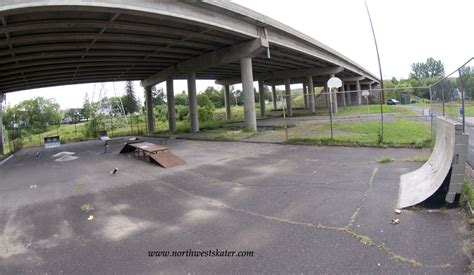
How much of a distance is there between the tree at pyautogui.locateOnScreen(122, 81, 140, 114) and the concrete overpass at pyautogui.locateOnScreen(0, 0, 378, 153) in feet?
179

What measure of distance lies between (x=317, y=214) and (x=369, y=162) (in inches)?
192

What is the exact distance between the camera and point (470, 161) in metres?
7.88

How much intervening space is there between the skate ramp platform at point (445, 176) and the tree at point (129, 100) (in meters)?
90.8

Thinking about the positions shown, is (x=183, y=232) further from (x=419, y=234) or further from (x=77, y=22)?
(x=77, y=22)

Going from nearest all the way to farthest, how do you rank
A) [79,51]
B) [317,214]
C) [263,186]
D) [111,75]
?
[317,214] → [263,186] → [79,51] → [111,75]

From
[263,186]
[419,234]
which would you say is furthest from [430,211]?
[263,186]

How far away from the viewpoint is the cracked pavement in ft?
12.8

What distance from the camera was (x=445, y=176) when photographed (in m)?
5.02

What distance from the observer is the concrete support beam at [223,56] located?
74.1ft

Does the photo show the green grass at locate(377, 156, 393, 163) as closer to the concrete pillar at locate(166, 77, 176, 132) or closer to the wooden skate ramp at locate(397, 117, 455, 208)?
the wooden skate ramp at locate(397, 117, 455, 208)

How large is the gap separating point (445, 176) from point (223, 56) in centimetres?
2136

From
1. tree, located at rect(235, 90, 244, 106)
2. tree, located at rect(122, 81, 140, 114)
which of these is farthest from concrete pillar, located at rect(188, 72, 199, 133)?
tree, located at rect(235, 90, 244, 106)

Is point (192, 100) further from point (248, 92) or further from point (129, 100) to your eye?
point (129, 100)

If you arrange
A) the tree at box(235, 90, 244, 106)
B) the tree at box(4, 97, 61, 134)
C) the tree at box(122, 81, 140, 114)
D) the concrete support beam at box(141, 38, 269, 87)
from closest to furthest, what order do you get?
the concrete support beam at box(141, 38, 269, 87) < the tree at box(4, 97, 61, 134) < the tree at box(122, 81, 140, 114) < the tree at box(235, 90, 244, 106)
